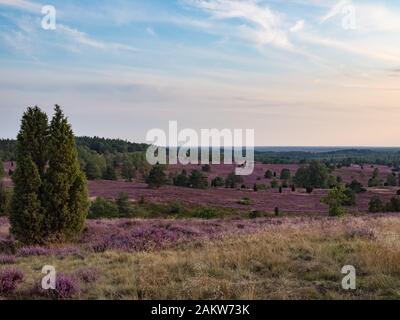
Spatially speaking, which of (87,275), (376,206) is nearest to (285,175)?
(376,206)

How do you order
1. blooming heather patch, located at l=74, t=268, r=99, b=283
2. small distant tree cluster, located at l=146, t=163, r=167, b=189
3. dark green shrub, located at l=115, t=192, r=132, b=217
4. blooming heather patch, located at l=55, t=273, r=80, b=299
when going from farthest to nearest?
small distant tree cluster, located at l=146, t=163, r=167, b=189
dark green shrub, located at l=115, t=192, r=132, b=217
blooming heather patch, located at l=74, t=268, r=99, b=283
blooming heather patch, located at l=55, t=273, r=80, b=299

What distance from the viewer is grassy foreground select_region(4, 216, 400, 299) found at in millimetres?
7613

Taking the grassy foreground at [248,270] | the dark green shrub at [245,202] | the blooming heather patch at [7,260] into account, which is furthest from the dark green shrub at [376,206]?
the blooming heather patch at [7,260]

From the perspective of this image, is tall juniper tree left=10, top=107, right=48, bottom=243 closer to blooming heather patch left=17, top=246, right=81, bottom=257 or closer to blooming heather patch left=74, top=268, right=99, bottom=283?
blooming heather patch left=17, top=246, right=81, bottom=257

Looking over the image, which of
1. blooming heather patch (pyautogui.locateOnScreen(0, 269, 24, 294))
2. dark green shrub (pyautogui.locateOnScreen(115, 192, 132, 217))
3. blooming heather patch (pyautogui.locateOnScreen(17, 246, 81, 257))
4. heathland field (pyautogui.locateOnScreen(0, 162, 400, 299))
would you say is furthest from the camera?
dark green shrub (pyautogui.locateOnScreen(115, 192, 132, 217))

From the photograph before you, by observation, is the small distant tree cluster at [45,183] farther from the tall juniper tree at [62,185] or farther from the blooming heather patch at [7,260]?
the blooming heather patch at [7,260]

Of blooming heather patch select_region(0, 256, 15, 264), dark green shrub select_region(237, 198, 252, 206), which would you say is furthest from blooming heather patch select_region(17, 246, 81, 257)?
dark green shrub select_region(237, 198, 252, 206)

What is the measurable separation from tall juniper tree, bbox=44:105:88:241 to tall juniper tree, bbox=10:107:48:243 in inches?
11.4

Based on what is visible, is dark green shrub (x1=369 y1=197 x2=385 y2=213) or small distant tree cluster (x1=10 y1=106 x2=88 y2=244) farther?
dark green shrub (x1=369 y1=197 x2=385 y2=213)

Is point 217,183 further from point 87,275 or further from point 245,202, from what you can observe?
point 87,275

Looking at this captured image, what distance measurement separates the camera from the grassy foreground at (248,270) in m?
7.61
